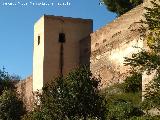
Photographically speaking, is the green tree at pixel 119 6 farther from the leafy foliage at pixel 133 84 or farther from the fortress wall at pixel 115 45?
the leafy foliage at pixel 133 84

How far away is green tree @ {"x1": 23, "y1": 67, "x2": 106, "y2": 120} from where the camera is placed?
1531 cm

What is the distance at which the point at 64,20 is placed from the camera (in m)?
30.3

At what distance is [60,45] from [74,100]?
14.7 meters

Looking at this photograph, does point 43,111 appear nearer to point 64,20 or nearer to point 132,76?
point 132,76

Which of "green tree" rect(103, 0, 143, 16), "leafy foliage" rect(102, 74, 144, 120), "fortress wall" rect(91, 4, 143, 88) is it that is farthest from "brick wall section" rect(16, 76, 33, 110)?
"leafy foliage" rect(102, 74, 144, 120)

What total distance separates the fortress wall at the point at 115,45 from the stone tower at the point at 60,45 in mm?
1179

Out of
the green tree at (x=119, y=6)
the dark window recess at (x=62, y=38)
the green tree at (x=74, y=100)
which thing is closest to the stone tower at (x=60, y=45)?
the dark window recess at (x=62, y=38)

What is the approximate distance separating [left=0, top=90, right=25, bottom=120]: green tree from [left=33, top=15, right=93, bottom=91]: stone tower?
1514 mm

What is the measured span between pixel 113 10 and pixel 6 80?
1290 cm

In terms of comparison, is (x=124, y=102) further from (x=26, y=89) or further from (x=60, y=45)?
(x=26, y=89)

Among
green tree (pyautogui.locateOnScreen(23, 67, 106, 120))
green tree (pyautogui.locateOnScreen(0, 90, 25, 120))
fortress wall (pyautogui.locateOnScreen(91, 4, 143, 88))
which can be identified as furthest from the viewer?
green tree (pyautogui.locateOnScreen(0, 90, 25, 120))

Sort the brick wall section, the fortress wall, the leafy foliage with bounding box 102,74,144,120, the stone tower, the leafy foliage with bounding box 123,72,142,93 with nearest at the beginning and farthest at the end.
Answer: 1. the leafy foliage with bounding box 102,74,144,120
2. the leafy foliage with bounding box 123,72,142,93
3. the fortress wall
4. the stone tower
5. the brick wall section

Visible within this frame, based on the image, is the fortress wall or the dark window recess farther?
the dark window recess

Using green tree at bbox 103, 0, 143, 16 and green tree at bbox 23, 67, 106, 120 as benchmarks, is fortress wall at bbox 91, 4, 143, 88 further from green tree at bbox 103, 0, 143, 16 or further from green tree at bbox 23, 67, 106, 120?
green tree at bbox 23, 67, 106, 120
